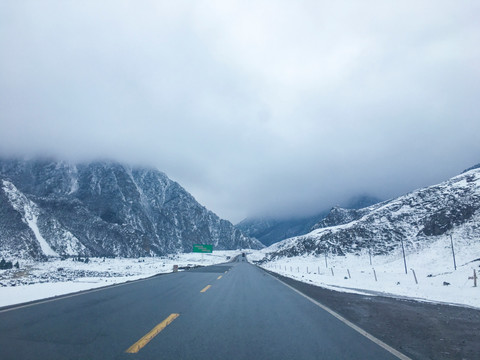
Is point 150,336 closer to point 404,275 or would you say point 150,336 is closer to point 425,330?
point 425,330

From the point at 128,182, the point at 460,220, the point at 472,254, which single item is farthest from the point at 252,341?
the point at 128,182

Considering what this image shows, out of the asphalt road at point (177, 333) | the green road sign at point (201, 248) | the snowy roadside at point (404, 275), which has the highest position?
the green road sign at point (201, 248)

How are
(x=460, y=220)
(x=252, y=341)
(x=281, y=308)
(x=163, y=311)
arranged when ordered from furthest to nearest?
(x=460, y=220), (x=281, y=308), (x=163, y=311), (x=252, y=341)

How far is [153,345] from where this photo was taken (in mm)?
5379

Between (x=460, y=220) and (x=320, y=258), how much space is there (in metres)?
32.9

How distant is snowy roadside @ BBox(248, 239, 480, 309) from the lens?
752 inches

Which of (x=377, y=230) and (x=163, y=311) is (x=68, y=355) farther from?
(x=377, y=230)

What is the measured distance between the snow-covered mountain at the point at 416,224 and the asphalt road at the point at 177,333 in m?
61.0

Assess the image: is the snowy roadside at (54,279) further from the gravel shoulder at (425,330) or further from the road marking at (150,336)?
the gravel shoulder at (425,330)

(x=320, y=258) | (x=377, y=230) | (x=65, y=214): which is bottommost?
(x=320, y=258)

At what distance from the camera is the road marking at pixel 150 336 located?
201 inches

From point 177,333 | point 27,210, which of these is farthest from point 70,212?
point 177,333

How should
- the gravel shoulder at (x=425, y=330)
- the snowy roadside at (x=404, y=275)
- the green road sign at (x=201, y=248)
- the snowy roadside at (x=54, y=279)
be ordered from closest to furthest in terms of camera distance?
the gravel shoulder at (x=425, y=330) < the snowy roadside at (x=54, y=279) < the snowy roadside at (x=404, y=275) < the green road sign at (x=201, y=248)

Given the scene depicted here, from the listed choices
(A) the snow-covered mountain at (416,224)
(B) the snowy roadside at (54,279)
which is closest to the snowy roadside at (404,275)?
(A) the snow-covered mountain at (416,224)
